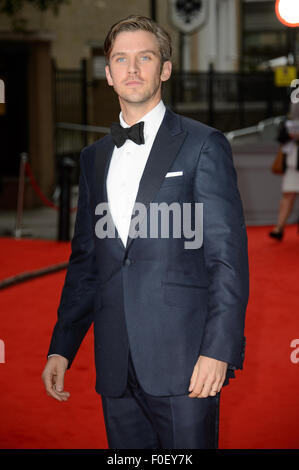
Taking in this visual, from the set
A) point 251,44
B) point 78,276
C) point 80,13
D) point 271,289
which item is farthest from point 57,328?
point 251,44

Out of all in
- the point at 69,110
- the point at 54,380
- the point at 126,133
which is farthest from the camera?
the point at 69,110

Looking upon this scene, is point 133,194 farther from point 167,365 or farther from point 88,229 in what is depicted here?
point 167,365

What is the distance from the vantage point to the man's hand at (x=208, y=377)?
238cm

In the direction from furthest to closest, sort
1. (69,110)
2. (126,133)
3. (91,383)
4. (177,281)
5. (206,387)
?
(69,110) < (91,383) < (126,133) < (177,281) < (206,387)

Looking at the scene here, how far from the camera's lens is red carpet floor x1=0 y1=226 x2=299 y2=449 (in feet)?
14.4

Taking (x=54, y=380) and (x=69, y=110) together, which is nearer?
(x=54, y=380)

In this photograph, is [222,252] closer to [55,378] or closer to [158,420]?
[158,420]

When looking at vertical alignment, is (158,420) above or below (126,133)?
below

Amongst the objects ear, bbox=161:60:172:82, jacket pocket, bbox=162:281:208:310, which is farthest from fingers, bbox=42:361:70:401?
ear, bbox=161:60:172:82

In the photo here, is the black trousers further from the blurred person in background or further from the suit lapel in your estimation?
the blurred person in background

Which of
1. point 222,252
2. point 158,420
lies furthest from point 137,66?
point 158,420

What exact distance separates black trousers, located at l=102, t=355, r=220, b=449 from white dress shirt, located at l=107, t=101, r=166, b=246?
1.52 feet

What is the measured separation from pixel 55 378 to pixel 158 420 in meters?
0.39

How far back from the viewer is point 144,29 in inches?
101
